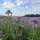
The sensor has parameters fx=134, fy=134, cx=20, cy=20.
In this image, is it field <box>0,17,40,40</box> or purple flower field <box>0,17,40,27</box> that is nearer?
field <box>0,17,40,40</box>

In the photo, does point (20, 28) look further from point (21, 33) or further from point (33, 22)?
point (33, 22)

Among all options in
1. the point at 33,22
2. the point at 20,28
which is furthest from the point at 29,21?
the point at 20,28

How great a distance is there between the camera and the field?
3.67 ft

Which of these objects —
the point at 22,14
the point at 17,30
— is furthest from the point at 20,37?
the point at 22,14

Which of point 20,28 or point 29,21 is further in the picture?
point 29,21

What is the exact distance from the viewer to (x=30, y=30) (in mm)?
1184

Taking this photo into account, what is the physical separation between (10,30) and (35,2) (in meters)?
0.40

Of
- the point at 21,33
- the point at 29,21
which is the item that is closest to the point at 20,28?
the point at 21,33

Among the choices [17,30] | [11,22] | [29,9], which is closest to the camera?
[17,30]

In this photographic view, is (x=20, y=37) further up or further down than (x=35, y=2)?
further down

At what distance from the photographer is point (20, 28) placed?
112 centimetres

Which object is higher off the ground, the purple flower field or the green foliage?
the purple flower field

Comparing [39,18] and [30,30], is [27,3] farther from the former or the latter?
[30,30]

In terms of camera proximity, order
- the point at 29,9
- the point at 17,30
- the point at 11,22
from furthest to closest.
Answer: the point at 29,9 < the point at 11,22 < the point at 17,30
